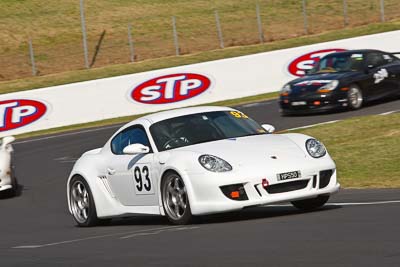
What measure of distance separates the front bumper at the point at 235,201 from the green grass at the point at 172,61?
24677 mm

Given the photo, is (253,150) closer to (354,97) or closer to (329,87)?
(329,87)

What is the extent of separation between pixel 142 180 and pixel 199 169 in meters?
1.09

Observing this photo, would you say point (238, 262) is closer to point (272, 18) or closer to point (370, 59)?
point (370, 59)

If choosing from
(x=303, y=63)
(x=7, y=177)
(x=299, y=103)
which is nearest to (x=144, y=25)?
(x=303, y=63)

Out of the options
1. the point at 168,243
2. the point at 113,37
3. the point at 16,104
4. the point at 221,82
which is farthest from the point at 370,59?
the point at 113,37

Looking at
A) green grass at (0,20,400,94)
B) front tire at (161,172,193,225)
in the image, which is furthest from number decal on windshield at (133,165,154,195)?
green grass at (0,20,400,94)

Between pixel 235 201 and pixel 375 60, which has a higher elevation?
pixel 235 201

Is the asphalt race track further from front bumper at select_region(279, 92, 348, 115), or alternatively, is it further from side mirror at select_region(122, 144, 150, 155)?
front bumper at select_region(279, 92, 348, 115)

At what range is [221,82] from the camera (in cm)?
3167

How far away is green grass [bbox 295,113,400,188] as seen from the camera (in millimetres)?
14344

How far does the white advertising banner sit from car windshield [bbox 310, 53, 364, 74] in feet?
20.7

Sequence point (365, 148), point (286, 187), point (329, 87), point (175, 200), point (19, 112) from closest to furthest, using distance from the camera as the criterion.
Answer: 1. point (286, 187)
2. point (175, 200)
3. point (365, 148)
4. point (329, 87)
5. point (19, 112)

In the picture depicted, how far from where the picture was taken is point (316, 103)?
2414 cm

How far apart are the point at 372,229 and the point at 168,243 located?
1.77 m
